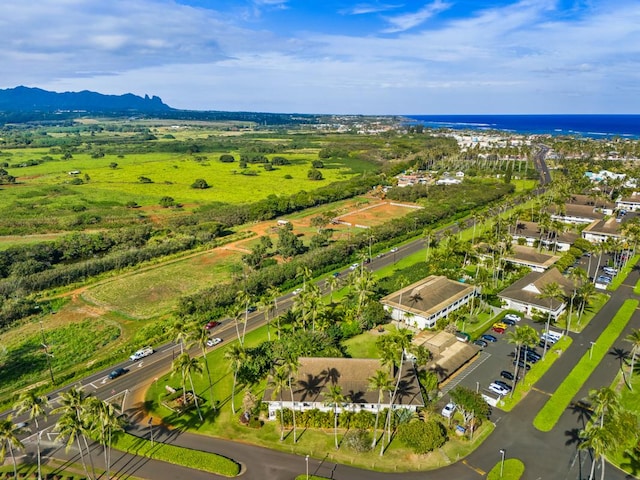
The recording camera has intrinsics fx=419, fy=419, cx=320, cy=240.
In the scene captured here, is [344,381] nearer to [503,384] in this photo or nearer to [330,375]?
A: [330,375]

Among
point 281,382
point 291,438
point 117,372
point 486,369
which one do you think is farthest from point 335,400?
point 117,372

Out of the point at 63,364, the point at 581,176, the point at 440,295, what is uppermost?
the point at 581,176

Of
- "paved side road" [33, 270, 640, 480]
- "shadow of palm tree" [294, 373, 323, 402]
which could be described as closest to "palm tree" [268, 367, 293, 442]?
"shadow of palm tree" [294, 373, 323, 402]

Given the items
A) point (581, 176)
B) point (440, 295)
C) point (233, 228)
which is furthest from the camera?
point (581, 176)

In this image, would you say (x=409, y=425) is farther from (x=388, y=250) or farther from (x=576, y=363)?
(x=388, y=250)

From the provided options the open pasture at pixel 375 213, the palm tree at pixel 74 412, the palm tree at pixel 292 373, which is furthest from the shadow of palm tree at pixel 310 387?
the open pasture at pixel 375 213

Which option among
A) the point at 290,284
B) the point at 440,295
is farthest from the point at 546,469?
the point at 290,284
